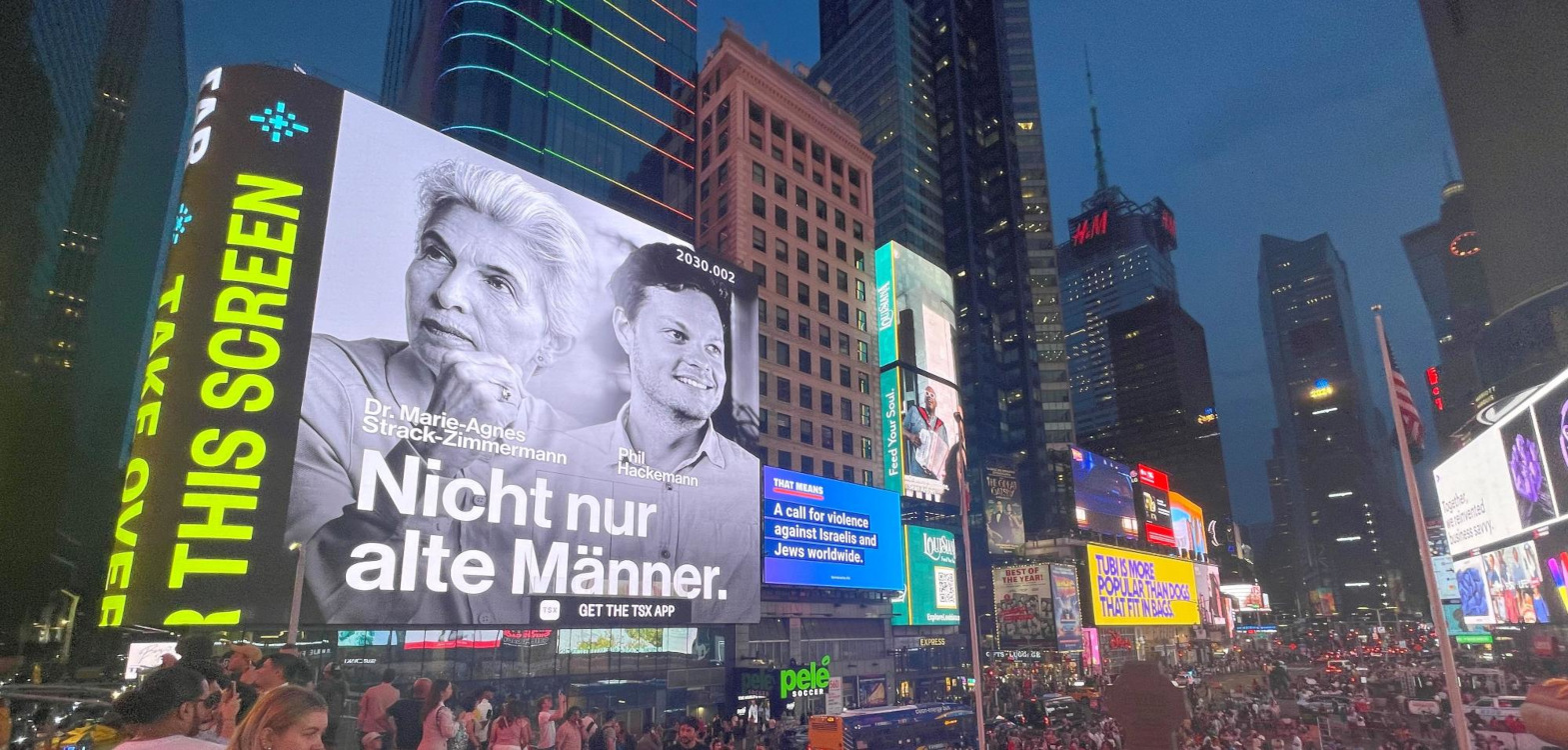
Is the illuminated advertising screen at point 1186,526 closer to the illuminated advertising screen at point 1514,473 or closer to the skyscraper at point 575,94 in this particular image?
the illuminated advertising screen at point 1514,473

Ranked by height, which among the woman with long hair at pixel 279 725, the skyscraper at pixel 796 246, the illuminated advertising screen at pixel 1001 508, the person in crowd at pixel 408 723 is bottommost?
the person in crowd at pixel 408 723

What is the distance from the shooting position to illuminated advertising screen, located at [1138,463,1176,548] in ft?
281

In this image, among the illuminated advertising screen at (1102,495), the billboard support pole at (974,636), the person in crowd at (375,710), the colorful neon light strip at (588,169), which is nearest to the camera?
the person in crowd at (375,710)

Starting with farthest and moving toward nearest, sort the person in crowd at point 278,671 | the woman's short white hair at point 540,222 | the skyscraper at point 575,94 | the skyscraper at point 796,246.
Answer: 1. the skyscraper at point 575,94
2. the skyscraper at point 796,246
3. the woman's short white hair at point 540,222
4. the person in crowd at point 278,671

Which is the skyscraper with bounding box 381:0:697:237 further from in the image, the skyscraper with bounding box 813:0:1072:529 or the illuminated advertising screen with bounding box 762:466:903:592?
the skyscraper with bounding box 813:0:1072:529

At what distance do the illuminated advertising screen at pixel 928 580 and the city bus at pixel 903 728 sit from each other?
2554 centimetres

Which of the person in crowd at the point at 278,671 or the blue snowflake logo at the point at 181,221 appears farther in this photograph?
the blue snowflake logo at the point at 181,221

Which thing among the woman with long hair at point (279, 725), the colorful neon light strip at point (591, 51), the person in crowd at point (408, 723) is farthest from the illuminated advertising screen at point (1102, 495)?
the woman with long hair at point (279, 725)

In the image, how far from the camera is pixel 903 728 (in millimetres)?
27328

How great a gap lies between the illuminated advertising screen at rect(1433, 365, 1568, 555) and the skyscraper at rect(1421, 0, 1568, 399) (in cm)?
211

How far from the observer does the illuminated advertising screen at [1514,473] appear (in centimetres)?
2947

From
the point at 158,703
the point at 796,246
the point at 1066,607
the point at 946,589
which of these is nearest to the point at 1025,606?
the point at 1066,607

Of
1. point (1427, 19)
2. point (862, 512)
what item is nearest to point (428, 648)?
point (862, 512)

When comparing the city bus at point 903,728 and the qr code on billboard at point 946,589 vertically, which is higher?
the qr code on billboard at point 946,589
